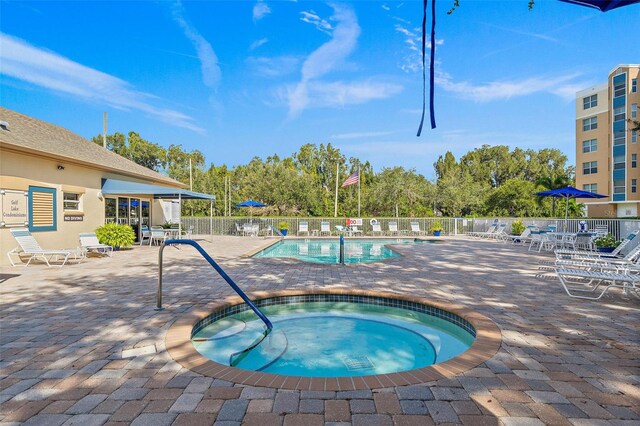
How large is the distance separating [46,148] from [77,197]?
2424mm

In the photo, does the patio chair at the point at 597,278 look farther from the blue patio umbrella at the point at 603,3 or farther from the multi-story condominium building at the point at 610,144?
the multi-story condominium building at the point at 610,144

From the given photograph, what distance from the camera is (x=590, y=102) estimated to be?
1387 inches

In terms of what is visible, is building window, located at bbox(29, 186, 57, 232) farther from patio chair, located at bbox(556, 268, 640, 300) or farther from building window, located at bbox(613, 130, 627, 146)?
building window, located at bbox(613, 130, 627, 146)

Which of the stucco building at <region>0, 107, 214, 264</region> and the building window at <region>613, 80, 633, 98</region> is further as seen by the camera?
the building window at <region>613, 80, 633, 98</region>

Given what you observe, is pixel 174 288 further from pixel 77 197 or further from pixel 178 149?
pixel 178 149

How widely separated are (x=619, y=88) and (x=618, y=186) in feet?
29.4

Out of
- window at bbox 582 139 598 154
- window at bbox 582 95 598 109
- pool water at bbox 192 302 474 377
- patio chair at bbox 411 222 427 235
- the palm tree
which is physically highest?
window at bbox 582 95 598 109

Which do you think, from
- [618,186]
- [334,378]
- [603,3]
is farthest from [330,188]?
[603,3]

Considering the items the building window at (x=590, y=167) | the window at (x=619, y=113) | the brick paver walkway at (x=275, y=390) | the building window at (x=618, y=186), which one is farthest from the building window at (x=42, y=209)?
the building window at (x=590, y=167)

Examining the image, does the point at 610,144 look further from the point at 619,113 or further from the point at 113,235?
the point at 113,235

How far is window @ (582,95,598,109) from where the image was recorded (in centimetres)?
3472

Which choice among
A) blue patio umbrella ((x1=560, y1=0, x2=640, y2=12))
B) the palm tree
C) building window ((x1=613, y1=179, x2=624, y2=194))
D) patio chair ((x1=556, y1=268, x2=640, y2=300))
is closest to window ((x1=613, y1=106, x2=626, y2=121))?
building window ((x1=613, y1=179, x2=624, y2=194))

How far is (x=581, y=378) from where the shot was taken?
2.85 m

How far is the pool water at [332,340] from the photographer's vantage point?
394 centimetres
